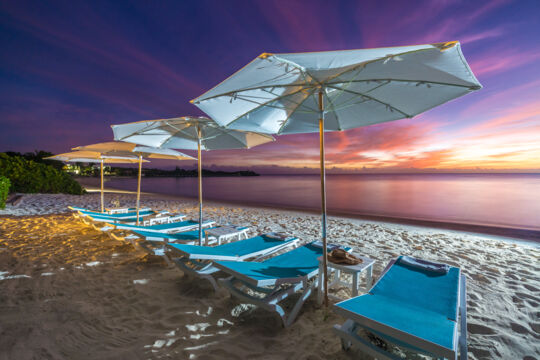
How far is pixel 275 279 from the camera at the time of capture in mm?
1969

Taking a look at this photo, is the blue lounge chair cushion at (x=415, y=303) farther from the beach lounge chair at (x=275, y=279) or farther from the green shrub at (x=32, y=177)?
the green shrub at (x=32, y=177)

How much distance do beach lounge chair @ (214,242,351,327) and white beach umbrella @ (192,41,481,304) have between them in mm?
303

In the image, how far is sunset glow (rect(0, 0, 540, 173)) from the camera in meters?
6.82

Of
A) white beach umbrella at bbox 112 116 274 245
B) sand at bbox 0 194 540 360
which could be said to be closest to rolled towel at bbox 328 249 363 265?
sand at bbox 0 194 540 360

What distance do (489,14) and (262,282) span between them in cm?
1069

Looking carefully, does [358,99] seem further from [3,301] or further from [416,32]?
[416,32]

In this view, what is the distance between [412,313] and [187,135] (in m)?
3.98

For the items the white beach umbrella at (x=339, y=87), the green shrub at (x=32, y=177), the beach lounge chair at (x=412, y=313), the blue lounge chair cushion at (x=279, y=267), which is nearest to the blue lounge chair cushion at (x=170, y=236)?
the blue lounge chair cushion at (x=279, y=267)

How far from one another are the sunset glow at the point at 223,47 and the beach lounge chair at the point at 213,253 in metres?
3.89

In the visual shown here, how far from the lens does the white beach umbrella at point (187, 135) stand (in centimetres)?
331

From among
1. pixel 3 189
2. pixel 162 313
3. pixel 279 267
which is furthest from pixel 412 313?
pixel 3 189

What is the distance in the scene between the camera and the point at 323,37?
790 cm

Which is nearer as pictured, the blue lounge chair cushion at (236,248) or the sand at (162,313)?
the sand at (162,313)

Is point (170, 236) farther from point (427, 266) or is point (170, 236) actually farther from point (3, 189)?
point (3, 189)
